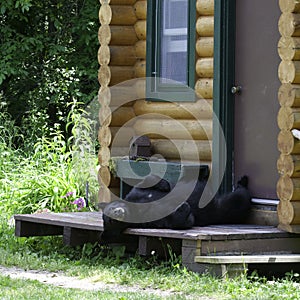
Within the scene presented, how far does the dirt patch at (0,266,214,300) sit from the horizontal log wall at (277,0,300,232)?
1.45 m

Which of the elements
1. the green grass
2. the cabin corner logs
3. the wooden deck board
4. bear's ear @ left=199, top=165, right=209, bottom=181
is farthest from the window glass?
the green grass

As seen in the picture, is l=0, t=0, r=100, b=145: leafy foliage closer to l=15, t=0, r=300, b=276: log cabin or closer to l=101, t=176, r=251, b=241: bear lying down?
l=15, t=0, r=300, b=276: log cabin

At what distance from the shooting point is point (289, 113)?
8.06m

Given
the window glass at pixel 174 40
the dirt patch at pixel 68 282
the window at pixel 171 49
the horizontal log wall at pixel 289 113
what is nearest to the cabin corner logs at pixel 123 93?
the window at pixel 171 49

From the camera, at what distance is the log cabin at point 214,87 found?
8156mm

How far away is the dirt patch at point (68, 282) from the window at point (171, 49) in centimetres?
254

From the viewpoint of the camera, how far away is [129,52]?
34.1ft

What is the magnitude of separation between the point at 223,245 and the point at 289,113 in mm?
1274

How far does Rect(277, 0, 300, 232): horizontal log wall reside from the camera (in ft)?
26.2

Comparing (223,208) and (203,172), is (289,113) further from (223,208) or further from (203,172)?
(203,172)

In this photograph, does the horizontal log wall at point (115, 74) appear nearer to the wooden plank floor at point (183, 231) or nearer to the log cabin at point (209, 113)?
the log cabin at point (209, 113)

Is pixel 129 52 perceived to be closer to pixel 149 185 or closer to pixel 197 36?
pixel 197 36

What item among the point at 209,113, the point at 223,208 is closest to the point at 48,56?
the point at 209,113

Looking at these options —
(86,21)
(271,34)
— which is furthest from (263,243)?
(86,21)
